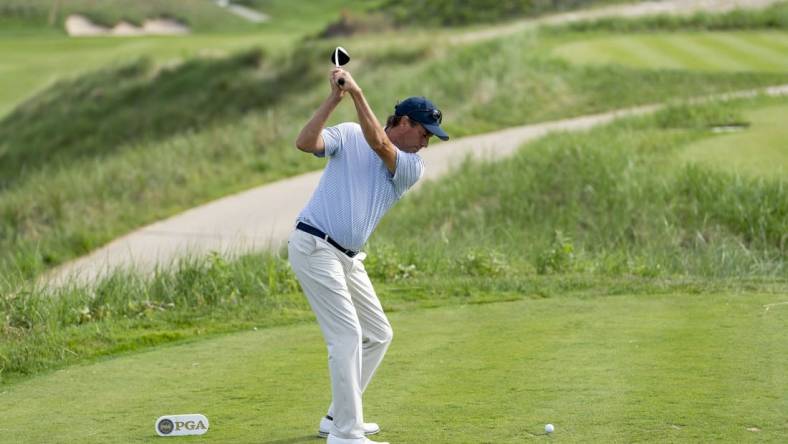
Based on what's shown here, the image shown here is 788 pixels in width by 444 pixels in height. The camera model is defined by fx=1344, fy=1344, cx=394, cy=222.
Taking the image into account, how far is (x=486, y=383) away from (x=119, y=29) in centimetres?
4763

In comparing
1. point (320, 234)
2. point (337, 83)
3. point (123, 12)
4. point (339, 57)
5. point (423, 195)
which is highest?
point (339, 57)

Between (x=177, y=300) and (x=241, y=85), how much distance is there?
70.4ft

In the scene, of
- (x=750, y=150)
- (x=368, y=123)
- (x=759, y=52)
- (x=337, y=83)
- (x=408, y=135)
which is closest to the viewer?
(x=337, y=83)

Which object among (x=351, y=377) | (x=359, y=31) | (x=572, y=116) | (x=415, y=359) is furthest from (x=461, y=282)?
(x=359, y=31)

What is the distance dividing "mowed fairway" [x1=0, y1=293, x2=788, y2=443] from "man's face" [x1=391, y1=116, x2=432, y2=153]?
1.67m

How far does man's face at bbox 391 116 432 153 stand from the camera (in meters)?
7.52

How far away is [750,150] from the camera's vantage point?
59.6ft

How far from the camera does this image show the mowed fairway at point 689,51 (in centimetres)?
2802

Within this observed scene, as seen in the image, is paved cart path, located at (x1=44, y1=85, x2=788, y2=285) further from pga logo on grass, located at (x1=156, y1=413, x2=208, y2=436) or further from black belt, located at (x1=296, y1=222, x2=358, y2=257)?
black belt, located at (x1=296, y1=222, x2=358, y2=257)

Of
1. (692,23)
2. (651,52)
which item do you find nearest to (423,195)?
(651,52)

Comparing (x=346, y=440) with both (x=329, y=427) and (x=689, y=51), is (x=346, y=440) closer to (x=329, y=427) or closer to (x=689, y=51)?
(x=329, y=427)

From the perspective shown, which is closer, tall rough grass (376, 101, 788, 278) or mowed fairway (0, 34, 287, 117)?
tall rough grass (376, 101, 788, 278)

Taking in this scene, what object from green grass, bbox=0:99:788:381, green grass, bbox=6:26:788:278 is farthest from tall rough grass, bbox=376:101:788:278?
green grass, bbox=6:26:788:278

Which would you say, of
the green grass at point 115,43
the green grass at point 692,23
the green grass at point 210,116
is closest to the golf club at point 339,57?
the green grass at point 210,116
